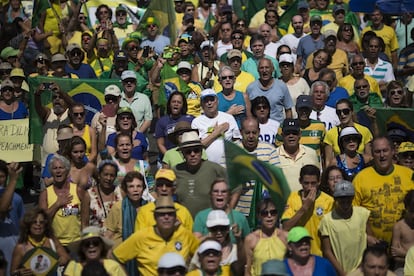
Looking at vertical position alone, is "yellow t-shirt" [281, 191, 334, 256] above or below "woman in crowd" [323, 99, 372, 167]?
below

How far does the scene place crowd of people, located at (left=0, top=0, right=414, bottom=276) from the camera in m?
11.8

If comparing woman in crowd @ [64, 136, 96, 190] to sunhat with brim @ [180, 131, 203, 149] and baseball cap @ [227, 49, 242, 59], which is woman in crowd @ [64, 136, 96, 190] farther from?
baseball cap @ [227, 49, 242, 59]

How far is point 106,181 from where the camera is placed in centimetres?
1307

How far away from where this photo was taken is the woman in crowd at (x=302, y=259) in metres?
11.4

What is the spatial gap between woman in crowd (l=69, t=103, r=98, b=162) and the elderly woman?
1.53m

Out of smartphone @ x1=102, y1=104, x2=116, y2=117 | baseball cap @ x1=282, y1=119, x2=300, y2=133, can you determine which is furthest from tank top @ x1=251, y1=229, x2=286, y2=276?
smartphone @ x1=102, y1=104, x2=116, y2=117

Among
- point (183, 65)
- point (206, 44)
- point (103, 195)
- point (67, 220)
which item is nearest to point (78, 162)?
point (103, 195)

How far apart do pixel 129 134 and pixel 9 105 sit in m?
2.56

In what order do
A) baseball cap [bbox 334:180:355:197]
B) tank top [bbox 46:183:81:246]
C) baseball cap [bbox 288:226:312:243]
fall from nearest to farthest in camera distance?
1. baseball cap [bbox 288:226:312:243]
2. baseball cap [bbox 334:180:355:197]
3. tank top [bbox 46:183:81:246]

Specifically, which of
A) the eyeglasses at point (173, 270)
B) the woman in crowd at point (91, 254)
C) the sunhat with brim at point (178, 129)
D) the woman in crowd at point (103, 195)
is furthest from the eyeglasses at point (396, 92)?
the eyeglasses at point (173, 270)

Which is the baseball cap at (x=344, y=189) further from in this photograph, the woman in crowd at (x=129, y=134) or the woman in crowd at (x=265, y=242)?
the woman in crowd at (x=129, y=134)

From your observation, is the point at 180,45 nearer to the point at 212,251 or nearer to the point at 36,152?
the point at 36,152

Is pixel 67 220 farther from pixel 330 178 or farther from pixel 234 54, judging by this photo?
pixel 234 54

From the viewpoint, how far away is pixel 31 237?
12.0m
